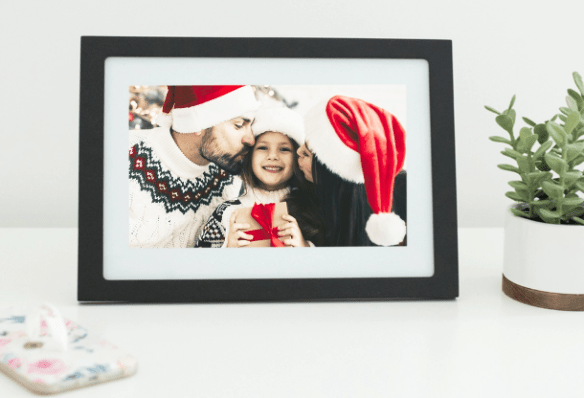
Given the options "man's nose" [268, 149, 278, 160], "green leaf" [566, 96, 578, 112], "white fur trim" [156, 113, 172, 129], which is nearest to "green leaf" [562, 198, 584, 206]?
"green leaf" [566, 96, 578, 112]

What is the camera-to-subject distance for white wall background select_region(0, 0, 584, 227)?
85cm

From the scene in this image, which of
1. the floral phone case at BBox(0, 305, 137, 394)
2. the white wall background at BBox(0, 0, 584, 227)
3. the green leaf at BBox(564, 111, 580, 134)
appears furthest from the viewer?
the white wall background at BBox(0, 0, 584, 227)

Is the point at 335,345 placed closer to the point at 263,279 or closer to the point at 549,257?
the point at 263,279

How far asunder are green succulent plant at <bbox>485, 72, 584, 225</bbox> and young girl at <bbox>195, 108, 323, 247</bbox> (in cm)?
22

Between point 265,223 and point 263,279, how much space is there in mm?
63

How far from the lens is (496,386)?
405 millimetres

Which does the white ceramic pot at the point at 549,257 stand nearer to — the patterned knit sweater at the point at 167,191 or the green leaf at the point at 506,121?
the green leaf at the point at 506,121

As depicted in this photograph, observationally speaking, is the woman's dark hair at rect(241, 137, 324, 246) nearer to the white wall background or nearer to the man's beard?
the man's beard

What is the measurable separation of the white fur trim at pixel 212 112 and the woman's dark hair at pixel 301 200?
0.05m

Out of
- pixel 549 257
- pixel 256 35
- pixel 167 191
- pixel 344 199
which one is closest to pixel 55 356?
pixel 167 191

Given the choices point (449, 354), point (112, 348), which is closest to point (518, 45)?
point (449, 354)

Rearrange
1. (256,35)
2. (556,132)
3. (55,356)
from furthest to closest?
(256,35) < (556,132) < (55,356)

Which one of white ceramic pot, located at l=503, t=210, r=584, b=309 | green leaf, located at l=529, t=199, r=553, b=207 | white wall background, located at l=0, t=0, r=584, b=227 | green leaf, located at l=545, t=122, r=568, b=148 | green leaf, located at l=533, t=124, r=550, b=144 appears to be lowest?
white ceramic pot, located at l=503, t=210, r=584, b=309

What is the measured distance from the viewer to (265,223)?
0.58 m
